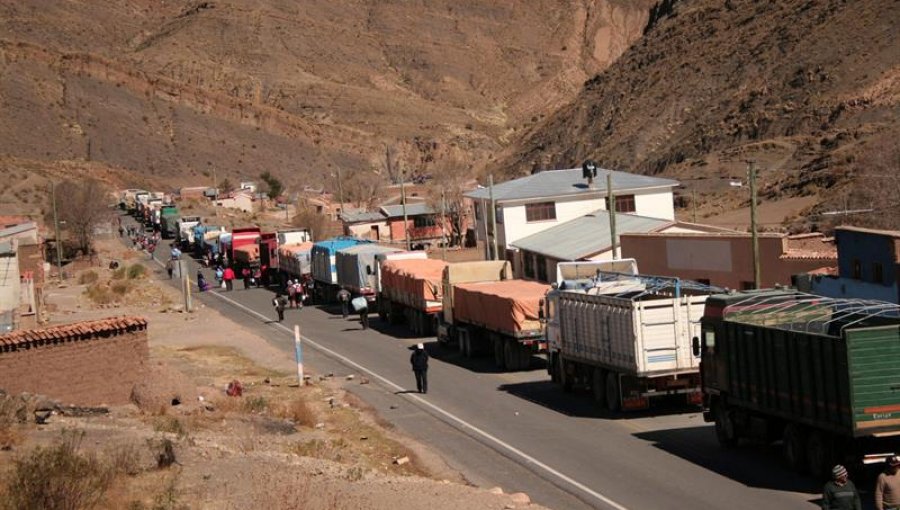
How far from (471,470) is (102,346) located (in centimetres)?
1079

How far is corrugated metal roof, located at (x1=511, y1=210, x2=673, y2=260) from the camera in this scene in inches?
1895

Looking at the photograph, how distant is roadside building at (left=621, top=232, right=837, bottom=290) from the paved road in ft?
25.8

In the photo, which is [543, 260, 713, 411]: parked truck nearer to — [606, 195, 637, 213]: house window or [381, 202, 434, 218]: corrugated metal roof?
[606, 195, 637, 213]: house window

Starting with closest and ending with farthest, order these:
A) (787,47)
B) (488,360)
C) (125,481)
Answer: (125,481), (488,360), (787,47)

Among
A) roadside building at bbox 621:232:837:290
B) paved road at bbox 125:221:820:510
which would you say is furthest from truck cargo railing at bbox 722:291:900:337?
roadside building at bbox 621:232:837:290

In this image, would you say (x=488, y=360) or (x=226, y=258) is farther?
(x=226, y=258)

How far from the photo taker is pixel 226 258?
8294 centimetres

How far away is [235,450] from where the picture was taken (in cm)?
2250

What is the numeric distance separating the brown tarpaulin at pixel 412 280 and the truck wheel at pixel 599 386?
16.1m

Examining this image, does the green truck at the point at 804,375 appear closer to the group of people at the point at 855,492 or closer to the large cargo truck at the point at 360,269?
the group of people at the point at 855,492

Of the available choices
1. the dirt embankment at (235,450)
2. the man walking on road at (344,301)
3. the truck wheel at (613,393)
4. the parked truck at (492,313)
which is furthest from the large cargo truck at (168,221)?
the truck wheel at (613,393)

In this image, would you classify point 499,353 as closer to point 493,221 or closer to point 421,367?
point 421,367

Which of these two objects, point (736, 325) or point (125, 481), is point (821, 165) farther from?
point (125, 481)

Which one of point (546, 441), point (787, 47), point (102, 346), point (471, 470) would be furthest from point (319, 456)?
point (787, 47)
